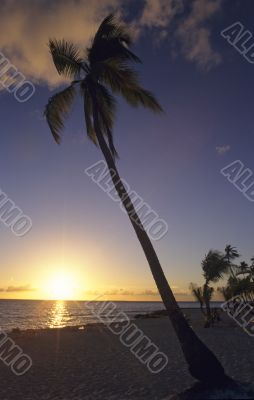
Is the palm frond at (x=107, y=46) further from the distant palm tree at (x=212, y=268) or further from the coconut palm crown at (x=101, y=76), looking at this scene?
the distant palm tree at (x=212, y=268)

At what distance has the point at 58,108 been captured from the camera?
13016 mm

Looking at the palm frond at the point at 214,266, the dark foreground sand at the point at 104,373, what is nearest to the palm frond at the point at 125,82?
the dark foreground sand at the point at 104,373

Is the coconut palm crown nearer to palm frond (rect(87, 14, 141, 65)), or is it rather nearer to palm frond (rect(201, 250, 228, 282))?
palm frond (rect(87, 14, 141, 65))

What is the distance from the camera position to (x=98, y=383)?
12609 millimetres

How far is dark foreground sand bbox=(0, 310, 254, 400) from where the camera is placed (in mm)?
11398

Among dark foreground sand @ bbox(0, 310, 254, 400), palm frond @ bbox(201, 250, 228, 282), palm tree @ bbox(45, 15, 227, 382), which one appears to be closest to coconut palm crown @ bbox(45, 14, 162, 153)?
palm tree @ bbox(45, 15, 227, 382)

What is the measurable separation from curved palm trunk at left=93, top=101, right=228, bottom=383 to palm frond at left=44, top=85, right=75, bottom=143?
5.93 ft

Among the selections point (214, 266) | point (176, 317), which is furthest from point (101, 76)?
point (214, 266)

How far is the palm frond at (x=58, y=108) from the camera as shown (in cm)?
1284

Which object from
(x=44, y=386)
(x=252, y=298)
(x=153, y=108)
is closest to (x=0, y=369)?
(x=44, y=386)

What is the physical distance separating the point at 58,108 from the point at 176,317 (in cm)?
795

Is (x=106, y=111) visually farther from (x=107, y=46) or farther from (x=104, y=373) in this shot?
(x=104, y=373)

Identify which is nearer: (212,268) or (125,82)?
(125,82)

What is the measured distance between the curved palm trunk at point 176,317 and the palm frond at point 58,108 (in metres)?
1.81
